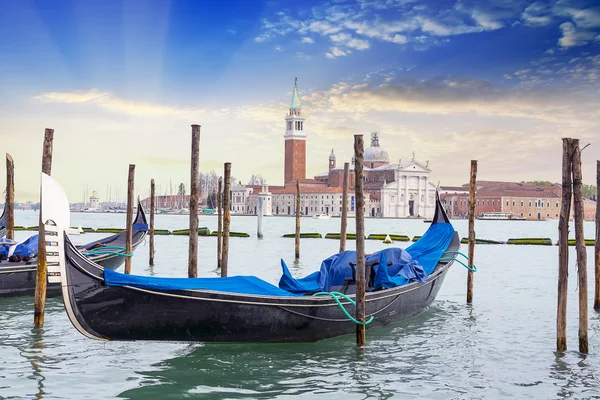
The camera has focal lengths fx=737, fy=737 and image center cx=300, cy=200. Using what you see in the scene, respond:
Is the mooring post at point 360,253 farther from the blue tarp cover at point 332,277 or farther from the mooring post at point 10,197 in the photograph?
the mooring post at point 10,197

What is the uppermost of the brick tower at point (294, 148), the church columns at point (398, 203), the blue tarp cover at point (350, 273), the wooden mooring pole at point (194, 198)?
the brick tower at point (294, 148)

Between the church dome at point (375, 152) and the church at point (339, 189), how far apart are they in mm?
821

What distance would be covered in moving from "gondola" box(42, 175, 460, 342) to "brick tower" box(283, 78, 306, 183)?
73.2 metres

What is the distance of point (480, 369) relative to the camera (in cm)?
593

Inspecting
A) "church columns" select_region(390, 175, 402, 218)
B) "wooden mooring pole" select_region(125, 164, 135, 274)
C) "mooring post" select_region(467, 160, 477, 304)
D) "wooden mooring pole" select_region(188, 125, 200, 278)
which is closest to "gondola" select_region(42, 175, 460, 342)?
"wooden mooring pole" select_region(188, 125, 200, 278)

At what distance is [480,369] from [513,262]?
12477 mm

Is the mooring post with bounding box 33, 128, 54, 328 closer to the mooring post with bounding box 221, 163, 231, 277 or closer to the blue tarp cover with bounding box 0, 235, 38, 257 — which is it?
the blue tarp cover with bounding box 0, 235, 38, 257

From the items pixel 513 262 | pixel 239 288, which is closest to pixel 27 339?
pixel 239 288

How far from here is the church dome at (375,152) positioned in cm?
8581

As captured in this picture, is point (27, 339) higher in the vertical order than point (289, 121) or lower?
lower

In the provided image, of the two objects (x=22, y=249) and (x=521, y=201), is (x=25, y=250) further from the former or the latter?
(x=521, y=201)

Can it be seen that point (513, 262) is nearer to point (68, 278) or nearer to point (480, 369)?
point (480, 369)

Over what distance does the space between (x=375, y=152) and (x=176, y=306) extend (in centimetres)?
8133

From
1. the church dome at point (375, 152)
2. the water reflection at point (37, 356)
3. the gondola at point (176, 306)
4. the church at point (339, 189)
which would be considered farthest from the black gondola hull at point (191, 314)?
the church dome at point (375, 152)
